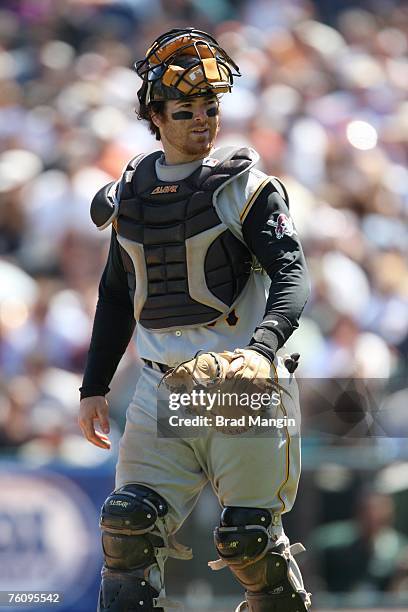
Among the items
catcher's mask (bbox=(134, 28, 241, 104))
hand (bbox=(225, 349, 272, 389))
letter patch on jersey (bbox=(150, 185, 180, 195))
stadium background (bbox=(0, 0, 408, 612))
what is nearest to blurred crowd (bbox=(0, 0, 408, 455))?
stadium background (bbox=(0, 0, 408, 612))

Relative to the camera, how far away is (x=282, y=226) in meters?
4.12

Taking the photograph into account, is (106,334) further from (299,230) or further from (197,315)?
(299,230)

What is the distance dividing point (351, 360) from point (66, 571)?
2.35 metres

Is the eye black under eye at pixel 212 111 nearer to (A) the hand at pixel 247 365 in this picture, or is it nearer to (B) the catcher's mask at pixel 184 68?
(B) the catcher's mask at pixel 184 68

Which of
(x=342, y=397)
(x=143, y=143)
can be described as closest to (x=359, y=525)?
(x=342, y=397)

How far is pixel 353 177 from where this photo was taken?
977cm

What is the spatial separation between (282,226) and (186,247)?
0.33 meters

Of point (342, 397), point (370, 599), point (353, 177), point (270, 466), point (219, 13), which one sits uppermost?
point (219, 13)

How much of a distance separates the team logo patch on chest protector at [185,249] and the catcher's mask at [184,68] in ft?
0.85

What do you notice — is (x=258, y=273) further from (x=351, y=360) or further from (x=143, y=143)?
(x=143, y=143)

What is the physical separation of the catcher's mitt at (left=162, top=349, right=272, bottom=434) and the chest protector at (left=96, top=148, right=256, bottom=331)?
28 cm

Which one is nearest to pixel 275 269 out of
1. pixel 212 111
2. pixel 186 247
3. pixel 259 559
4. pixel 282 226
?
pixel 282 226

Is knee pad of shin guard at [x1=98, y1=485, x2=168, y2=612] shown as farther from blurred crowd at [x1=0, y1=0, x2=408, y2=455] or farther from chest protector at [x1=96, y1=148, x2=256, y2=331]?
blurred crowd at [x1=0, y1=0, x2=408, y2=455]

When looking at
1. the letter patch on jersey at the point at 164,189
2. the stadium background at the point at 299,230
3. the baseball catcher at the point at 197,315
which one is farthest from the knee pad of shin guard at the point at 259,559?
the stadium background at the point at 299,230
